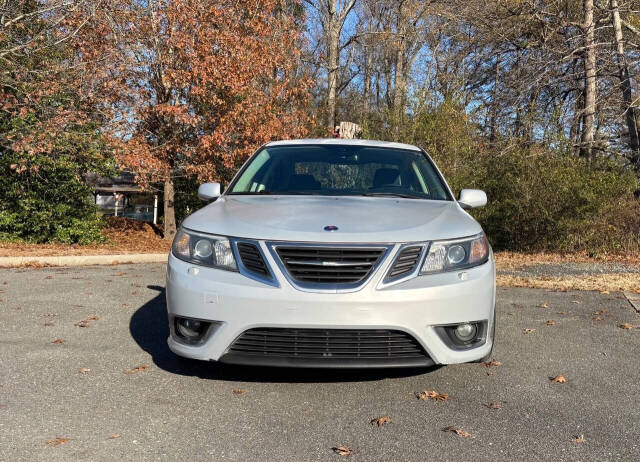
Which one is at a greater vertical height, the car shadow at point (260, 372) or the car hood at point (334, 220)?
the car hood at point (334, 220)

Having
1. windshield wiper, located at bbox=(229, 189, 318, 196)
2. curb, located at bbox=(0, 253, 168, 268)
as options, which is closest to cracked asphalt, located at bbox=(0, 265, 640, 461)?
windshield wiper, located at bbox=(229, 189, 318, 196)

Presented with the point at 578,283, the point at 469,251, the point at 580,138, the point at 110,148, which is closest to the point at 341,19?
the point at 580,138

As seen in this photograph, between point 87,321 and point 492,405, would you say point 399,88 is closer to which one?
point 87,321

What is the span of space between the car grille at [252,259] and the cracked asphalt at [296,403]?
31.2 inches

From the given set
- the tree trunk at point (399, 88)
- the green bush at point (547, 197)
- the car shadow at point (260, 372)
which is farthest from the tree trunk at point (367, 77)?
the car shadow at point (260, 372)

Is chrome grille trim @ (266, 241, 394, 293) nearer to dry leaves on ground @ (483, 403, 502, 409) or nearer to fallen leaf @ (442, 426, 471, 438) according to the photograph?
fallen leaf @ (442, 426, 471, 438)

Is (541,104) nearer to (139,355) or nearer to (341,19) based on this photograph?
(341,19)

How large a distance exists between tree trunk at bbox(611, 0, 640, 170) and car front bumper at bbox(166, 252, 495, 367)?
14.7 meters

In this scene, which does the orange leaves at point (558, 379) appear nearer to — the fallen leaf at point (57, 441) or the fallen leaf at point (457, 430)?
the fallen leaf at point (457, 430)

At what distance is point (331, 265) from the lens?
11.4 ft

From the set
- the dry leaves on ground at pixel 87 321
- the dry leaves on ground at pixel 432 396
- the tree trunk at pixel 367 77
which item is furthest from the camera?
the tree trunk at pixel 367 77

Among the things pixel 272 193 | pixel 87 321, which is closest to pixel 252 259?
pixel 272 193

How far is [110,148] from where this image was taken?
1478cm

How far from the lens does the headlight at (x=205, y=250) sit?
364 centimetres
